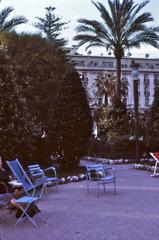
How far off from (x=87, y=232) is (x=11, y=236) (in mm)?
1139

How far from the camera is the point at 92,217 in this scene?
8773 mm

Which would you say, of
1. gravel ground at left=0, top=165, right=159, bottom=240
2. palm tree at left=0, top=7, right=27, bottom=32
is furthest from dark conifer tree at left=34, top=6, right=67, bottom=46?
gravel ground at left=0, top=165, right=159, bottom=240

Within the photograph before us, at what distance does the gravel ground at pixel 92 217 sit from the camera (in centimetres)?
736

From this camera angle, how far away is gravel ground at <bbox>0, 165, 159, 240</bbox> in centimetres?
736

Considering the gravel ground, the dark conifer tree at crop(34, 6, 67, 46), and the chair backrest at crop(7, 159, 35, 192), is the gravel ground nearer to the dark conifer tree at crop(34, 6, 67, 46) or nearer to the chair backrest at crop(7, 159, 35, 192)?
the chair backrest at crop(7, 159, 35, 192)

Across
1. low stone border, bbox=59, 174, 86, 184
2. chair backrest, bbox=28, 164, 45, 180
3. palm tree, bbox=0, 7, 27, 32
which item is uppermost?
palm tree, bbox=0, 7, 27, 32

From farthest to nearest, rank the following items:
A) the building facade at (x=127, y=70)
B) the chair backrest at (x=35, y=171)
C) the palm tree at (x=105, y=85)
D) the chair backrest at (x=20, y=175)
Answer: the building facade at (x=127, y=70), the palm tree at (x=105, y=85), the chair backrest at (x=35, y=171), the chair backrest at (x=20, y=175)

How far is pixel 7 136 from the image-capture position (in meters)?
15.0

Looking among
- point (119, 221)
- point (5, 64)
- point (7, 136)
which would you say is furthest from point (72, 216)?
point (5, 64)

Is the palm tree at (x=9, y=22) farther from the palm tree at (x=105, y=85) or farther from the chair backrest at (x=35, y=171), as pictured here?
the palm tree at (x=105, y=85)

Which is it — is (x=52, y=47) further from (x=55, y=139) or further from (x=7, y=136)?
(x=7, y=136)

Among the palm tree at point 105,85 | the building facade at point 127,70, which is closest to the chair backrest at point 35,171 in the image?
the palm tree at point 105,85

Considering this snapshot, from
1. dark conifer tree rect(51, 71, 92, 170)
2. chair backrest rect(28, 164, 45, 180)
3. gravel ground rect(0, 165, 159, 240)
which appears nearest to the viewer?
gravel ground rect(0, 165, 159, 240)

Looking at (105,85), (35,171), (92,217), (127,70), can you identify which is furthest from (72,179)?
(127,70)
